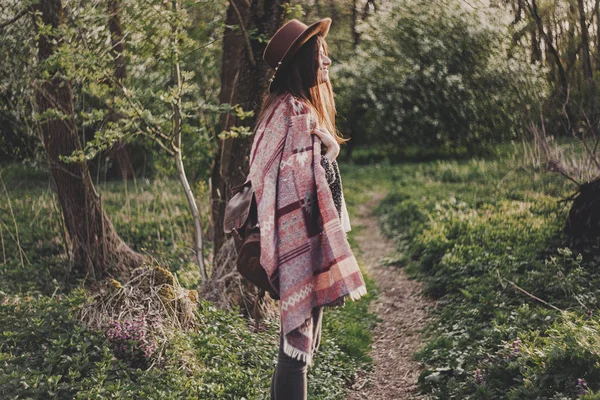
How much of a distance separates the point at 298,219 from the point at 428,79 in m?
13.6

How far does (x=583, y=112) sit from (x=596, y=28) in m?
0.82

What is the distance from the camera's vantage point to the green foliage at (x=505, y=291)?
Answer: 3.64 m

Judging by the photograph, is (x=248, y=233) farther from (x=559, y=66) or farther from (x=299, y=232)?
(x=559, y=66)

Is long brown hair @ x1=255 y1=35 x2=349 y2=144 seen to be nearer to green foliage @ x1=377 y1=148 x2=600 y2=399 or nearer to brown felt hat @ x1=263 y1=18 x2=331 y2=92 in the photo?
brown felt hat @ x1=263 y1=18 x2=331 y2=92

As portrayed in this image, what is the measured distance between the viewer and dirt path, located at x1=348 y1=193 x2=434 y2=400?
4586mm

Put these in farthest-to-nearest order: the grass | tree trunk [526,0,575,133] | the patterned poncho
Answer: tree trunk [526,0,575,133], the grass, the patterned poncho

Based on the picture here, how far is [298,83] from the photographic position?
3.24 metres

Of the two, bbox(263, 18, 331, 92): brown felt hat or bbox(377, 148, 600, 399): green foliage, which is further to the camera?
bbox(377, 148, 600, 399): green foliage

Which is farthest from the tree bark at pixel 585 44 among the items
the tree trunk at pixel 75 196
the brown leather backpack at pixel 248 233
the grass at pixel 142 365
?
the tree trunk at pixel 75 196

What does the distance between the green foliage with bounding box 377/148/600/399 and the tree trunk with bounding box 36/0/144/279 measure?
3.50 metres

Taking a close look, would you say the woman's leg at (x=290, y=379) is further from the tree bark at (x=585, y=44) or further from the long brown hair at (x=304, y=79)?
the tree bark at (x=585, y=44)

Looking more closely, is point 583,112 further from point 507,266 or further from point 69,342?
point 69,342

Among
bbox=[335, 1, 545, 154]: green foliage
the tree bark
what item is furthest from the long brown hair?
bbox=[335, 1, 545, 154]: green foliage

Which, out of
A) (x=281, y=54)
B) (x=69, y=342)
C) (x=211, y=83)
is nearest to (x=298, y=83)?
(x=281, y=54)
